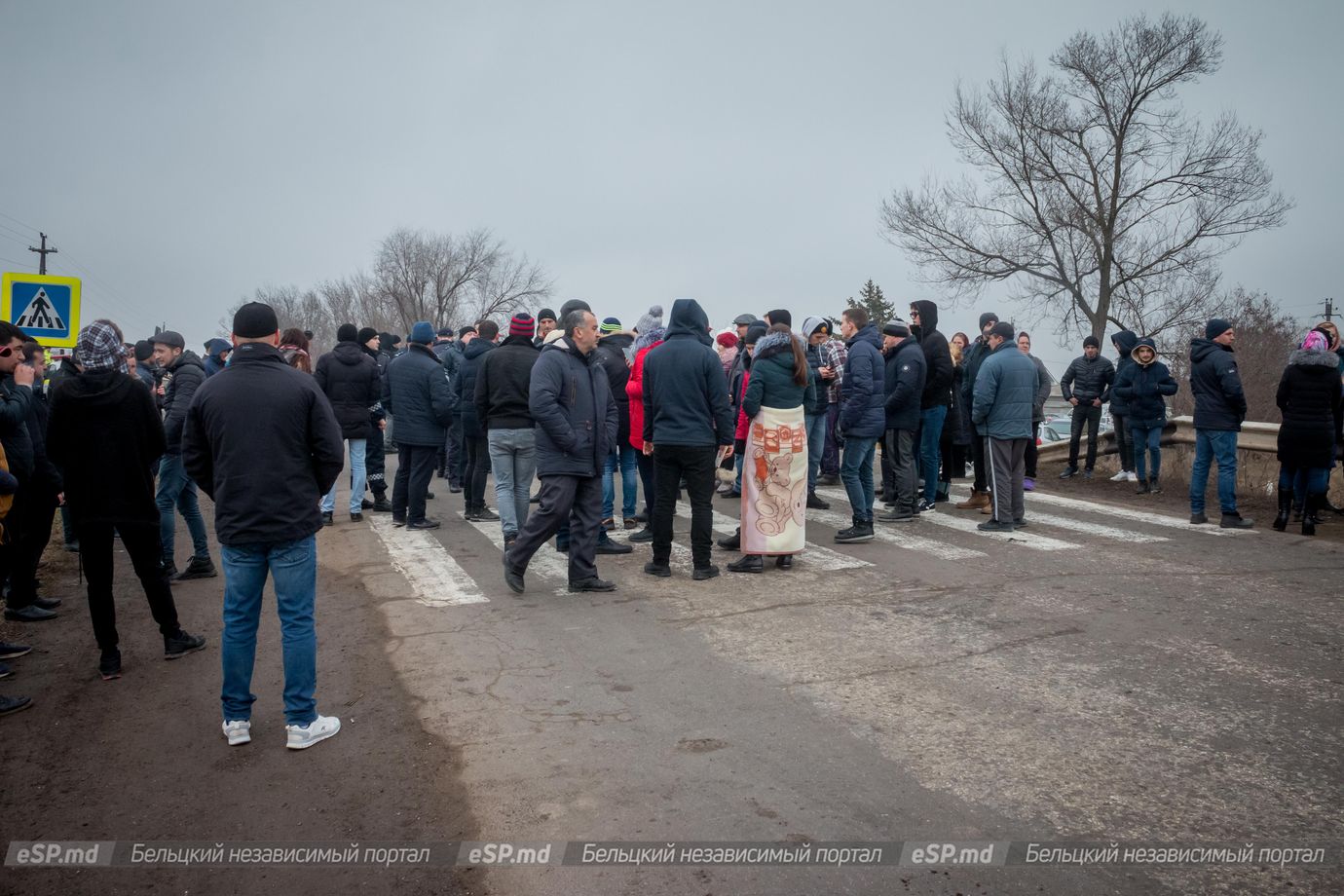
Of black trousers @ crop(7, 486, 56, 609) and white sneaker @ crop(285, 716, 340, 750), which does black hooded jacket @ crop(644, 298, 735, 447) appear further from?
black trousers @ crop(7, 486, 56, 609)

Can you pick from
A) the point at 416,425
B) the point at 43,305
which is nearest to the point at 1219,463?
the point at 416,425

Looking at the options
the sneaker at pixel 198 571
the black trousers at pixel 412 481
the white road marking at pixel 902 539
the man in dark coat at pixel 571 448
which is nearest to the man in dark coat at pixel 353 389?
the black trousers at pixel 412 481

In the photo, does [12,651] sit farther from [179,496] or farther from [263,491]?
[263,491]

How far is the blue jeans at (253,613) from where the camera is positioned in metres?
4.66

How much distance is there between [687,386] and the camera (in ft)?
25.4

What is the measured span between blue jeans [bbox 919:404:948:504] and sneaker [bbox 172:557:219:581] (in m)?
7.54

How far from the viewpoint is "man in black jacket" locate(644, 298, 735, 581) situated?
25.4 feet

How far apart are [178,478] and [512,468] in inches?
111

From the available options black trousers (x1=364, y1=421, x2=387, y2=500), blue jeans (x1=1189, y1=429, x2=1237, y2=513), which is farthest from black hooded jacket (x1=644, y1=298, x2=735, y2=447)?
blue jeans (x1=1189, y1=429, x2=1237, y2=513)

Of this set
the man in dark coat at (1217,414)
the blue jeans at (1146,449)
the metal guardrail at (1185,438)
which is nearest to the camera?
the man in dark coat at (1217,414)

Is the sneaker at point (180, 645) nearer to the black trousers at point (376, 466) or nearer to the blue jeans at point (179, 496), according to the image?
the blue jeans at point (179, 496)

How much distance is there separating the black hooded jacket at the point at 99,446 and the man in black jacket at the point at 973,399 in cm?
828

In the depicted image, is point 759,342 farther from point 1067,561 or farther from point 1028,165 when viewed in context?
point 1028,165

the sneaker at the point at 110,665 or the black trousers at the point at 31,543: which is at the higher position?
the black trousers at the point at 31,543
